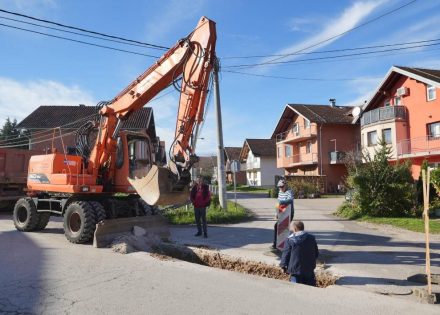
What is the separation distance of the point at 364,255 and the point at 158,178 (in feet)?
16.2

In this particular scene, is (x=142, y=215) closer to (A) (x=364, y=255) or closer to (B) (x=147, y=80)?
(B) (x=147, y=80)

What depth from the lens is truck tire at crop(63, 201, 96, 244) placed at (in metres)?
11.2

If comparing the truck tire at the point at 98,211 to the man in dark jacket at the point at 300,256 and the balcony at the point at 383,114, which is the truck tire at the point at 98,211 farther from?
the balcony at the point at 383,114

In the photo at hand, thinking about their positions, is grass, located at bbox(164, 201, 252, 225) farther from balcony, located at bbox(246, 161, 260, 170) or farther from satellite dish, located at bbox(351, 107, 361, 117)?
balcony, located at bbox(246, 161, 260, 170)

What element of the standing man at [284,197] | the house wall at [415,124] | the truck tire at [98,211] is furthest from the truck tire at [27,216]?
the house wall at [415,124]

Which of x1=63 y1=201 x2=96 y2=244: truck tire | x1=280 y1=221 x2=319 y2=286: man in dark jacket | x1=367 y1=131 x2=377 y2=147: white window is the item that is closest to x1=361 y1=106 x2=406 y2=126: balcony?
x1=367 y1=131 x2=377 y2=147: white window

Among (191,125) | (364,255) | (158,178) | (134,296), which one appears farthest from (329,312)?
(191,125)

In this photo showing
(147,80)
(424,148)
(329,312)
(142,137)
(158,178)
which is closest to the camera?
(329,312)

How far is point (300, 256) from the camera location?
6.90 m

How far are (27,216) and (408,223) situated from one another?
12683mm

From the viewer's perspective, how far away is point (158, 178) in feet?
33.0

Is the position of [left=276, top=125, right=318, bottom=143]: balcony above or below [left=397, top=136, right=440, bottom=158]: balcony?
above

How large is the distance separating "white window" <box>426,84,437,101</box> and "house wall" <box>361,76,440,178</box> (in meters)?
0.21

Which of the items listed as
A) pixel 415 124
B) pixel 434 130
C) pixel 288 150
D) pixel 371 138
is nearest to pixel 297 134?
pixel 288 150
